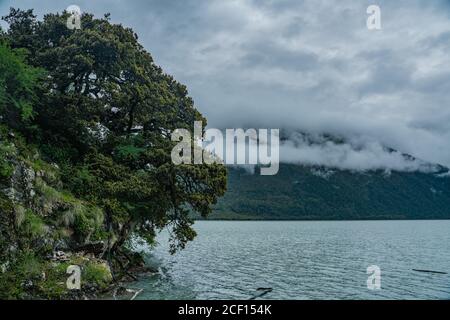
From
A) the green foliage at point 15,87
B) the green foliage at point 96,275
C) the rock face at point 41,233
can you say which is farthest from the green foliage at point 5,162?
the green foliage at point 96,275

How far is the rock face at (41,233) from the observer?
1942cm

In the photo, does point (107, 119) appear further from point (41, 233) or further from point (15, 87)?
point (41, 233)

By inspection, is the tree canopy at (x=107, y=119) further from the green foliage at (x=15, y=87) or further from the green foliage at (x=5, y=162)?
the green foliage at (x=5, y=162)

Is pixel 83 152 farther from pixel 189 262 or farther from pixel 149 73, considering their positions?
pixel 189 262

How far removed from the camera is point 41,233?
21219mm

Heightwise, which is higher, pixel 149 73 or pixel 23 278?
pixel 149 73

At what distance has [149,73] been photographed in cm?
3538

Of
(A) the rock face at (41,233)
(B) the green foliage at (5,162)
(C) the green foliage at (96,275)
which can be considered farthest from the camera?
(C) the green foliage at (96,275)

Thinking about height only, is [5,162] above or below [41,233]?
above

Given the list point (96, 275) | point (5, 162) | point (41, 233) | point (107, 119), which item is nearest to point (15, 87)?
point (5, 162)

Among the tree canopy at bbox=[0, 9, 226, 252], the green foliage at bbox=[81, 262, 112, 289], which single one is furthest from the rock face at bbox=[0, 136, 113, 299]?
the tree canopy at bbox=[0, 9, 226, 252]
